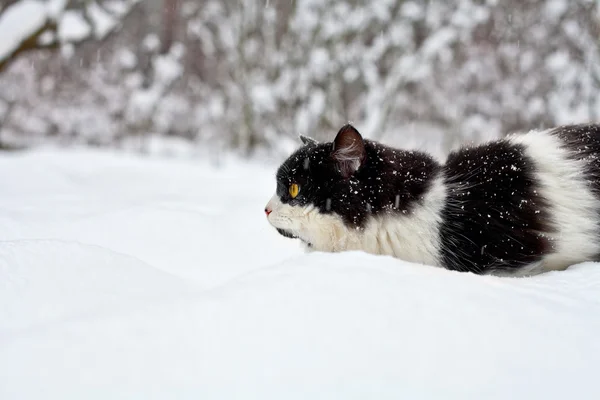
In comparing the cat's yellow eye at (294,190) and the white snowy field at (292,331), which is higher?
the cat's yellow eye at (294,190)

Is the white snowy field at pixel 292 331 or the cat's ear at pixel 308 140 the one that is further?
the cat's ear at pixel 308 140

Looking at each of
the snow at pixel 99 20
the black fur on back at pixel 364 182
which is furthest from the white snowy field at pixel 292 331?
the snow at pixel 99 20

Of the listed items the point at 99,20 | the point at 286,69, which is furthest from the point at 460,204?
the point at 286,69

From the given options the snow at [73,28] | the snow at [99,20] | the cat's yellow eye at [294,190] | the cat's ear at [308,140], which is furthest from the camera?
the snow at [99,20]

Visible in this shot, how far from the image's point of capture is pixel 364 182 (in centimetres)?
220

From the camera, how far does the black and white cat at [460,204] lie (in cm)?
207

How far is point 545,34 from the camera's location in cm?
1212

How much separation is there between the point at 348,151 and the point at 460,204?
56cm

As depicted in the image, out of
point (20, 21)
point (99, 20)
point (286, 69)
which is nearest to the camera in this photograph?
point (20, 21)

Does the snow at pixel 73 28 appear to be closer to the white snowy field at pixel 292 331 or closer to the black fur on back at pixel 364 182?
the black fur on back at pixel 364 182

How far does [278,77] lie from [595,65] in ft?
24.6

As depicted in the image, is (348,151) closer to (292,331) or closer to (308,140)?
(308,140)

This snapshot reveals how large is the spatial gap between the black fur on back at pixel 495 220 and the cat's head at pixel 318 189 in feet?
1.51

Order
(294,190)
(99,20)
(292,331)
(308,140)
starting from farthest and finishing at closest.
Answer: (99,20) → (308,140) → (294,190) → (292,331)
